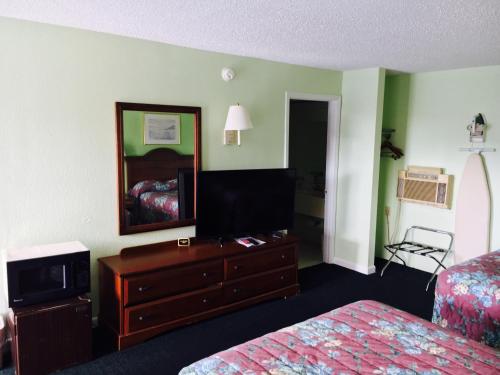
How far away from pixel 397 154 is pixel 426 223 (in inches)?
33.6

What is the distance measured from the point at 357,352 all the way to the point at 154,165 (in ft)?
7.17

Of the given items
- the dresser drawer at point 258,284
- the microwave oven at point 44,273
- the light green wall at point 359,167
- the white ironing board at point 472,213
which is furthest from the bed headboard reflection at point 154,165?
the white ironing board at point 472,213

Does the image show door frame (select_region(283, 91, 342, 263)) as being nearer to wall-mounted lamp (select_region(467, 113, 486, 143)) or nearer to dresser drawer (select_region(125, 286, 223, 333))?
wall-mounted lamp (select_region(467, 113, 486, 143))

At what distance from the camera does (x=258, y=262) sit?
3686mm

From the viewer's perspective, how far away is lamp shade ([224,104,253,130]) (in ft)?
12.1

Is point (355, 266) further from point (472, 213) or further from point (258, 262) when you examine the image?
point (258, 262)

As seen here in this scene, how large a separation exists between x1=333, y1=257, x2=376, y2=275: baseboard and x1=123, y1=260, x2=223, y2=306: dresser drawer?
1968mm

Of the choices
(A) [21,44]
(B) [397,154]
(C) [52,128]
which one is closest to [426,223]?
(B) [397,154]

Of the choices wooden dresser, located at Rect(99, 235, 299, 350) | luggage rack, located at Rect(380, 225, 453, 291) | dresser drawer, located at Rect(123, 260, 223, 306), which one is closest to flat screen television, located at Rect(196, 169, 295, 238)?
wooden dresser, located at Rect(99, 235, 299, 350)

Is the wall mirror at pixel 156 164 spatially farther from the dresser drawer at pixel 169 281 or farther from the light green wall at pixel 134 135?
the dresser drawer at pixel 169 281

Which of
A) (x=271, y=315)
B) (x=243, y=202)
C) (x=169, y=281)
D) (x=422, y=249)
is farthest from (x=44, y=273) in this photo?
(x=422, y=249)

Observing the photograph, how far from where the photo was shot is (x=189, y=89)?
11.7 feet

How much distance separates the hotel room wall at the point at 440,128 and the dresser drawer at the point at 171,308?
2639 millimetres

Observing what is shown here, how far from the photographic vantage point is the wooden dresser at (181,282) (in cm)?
297
